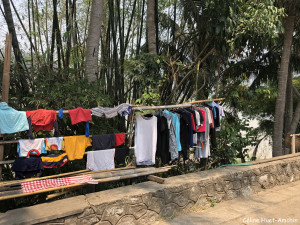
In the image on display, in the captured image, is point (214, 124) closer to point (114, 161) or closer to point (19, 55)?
point (114, 161)

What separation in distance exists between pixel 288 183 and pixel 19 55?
6312 mm

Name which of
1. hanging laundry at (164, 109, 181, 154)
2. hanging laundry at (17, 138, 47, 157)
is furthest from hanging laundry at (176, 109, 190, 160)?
hanging laundry at (17, 138, 47, 157)

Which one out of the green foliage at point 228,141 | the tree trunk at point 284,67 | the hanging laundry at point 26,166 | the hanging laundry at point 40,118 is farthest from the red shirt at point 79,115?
the tree trunk at point 284,67

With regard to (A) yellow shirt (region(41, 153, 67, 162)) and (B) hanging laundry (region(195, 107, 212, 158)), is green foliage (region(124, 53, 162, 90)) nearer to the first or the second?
(B) hanging laundry (region(195, 107, 212, 158))

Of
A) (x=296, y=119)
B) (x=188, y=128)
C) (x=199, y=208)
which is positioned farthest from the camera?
(x=296, y=119)

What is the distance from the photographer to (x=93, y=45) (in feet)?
18.4

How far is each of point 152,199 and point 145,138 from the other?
3.76 ft

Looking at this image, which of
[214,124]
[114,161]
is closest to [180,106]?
[214,124]

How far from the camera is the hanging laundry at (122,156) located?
458 centimetres

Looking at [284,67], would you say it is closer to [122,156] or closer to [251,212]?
[251,212]

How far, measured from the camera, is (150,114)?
4750 millimetres

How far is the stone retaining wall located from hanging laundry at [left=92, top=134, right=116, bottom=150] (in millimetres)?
816

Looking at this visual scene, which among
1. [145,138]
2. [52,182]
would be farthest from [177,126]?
[52,182]

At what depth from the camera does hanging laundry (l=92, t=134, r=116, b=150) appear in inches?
171
